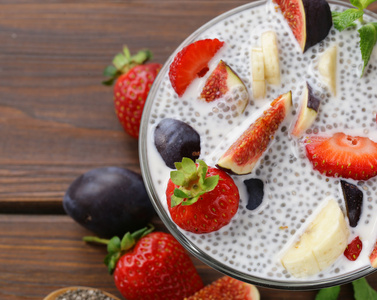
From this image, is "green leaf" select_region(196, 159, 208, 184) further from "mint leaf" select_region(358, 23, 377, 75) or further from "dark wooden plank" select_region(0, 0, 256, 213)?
"dark wooden plank" select_region(0, 0, 256, 213)

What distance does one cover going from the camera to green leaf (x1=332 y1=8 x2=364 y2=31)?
1.26 meters

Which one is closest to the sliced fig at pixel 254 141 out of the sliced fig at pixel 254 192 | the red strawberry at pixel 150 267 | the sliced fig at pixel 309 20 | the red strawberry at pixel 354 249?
the sliced fig at pixel 254 192

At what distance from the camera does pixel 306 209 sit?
124cm

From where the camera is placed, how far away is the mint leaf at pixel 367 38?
1232mm

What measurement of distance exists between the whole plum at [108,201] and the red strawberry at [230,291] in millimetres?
279

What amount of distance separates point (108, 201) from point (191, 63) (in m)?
0.50

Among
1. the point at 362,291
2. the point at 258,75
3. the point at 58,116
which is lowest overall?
the point at 362,291

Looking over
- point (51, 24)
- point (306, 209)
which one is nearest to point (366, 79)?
point (306, 209)

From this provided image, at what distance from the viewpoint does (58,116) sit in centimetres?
175

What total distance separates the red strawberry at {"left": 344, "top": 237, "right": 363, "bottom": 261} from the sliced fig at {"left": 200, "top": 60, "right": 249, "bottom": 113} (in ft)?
1.28

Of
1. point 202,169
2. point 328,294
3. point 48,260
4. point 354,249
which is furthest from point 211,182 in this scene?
point 48,260

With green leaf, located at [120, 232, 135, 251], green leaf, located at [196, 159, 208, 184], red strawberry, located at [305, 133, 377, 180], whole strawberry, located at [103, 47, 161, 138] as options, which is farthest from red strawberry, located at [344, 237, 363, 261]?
whole strawberry, located at [103, 47, 161, 138]

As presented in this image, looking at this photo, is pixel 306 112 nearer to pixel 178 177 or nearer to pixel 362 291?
pixel 178 177

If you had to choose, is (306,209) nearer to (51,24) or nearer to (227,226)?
(227,226)
